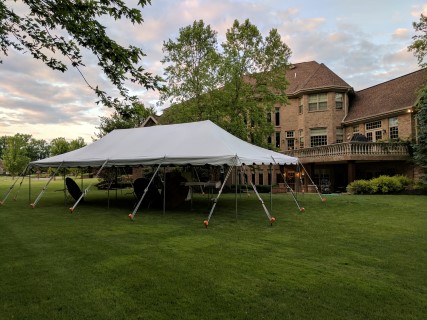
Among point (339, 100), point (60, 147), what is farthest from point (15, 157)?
point (339, 100)

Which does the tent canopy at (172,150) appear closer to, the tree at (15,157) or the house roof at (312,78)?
the house roof at (312,78)

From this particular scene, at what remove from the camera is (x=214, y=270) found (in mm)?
5195

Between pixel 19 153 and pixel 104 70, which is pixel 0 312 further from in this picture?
pixel 19 153

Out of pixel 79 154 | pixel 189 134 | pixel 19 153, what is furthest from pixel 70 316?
pixel 19 153

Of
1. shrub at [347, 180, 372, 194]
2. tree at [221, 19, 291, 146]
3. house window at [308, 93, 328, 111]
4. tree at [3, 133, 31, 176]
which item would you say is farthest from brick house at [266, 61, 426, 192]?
tree at [3, 133, 31, 176]

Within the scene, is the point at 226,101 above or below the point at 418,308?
above

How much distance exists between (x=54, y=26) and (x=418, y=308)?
5.99 meters

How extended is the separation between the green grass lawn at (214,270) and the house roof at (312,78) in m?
19.0

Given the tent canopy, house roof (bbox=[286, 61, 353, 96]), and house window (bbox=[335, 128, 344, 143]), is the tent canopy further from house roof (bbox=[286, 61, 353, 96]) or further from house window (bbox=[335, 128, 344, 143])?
house window (bbox=[335, 128, 344, 143])

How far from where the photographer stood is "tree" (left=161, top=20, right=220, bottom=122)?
22.6m

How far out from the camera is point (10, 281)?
4.65 m

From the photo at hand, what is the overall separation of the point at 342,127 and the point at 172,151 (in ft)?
63.8

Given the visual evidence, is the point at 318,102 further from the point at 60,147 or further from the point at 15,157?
the point at 60,147

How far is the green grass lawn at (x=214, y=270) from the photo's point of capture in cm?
384
